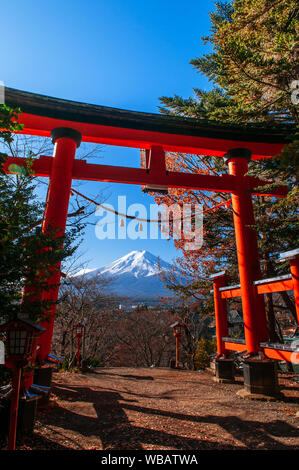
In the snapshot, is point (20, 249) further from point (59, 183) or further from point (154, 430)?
point (154, 430)

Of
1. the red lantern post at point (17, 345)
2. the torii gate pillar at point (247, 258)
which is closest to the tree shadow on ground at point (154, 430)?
the red lantern post at point (17, 345)

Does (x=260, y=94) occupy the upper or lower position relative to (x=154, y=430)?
upper

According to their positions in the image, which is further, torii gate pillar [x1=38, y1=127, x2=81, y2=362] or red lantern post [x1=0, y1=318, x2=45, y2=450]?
torii gate pillar [x1=38, y1=127, x2=81, y2=362]

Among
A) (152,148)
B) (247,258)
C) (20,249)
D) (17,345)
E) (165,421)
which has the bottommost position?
(165,421)

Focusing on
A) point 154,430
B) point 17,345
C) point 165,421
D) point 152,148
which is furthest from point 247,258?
point 17,345

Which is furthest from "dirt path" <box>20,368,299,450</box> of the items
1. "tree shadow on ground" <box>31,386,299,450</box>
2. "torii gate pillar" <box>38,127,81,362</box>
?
"torii gate pillar" <box>38,127,81,362</box>

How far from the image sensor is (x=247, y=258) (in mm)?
5895

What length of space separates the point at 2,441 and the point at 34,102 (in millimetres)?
5474

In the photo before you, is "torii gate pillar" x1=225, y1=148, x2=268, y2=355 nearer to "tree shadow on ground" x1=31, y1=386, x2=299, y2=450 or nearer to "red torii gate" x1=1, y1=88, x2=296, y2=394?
"red torii gate" x1=1, y1=88, x2=296, y2=394

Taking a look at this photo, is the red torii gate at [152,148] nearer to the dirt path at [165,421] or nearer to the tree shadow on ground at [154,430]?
the dirt path at [165,421]

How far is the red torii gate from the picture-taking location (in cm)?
523

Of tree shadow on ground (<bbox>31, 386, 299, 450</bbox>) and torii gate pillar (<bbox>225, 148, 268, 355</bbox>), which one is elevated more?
torii gate pillar (<bbox>225, 148, 268, 355</bbox>)

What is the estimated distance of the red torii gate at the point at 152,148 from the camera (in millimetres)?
5227

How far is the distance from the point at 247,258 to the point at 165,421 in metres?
3.61
